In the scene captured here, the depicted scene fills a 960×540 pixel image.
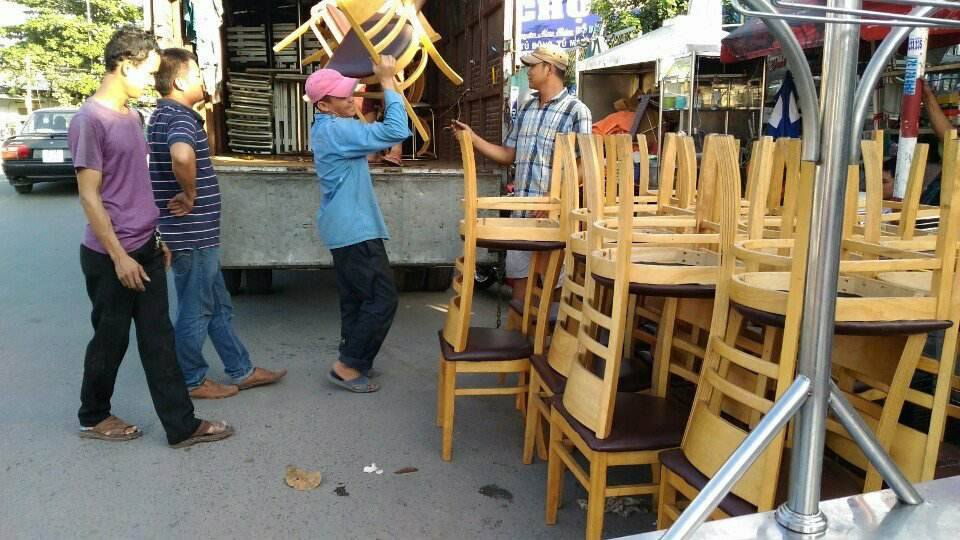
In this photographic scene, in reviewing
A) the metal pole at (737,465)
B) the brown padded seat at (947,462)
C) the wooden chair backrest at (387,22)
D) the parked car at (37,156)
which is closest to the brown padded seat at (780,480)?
the brown padded seat at (947,462)

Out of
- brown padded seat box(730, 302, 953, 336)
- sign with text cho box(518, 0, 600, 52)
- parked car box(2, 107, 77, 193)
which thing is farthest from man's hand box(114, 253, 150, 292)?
parked car box(2, 107, 77, 193)

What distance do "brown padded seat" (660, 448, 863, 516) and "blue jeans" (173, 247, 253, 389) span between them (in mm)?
2658

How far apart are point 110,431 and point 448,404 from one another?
1652 millimetres

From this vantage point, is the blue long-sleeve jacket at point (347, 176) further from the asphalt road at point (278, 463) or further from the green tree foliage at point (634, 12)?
the green tree foliage at point (634, 12)

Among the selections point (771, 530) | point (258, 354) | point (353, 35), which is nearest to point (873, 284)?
point (771, 530)

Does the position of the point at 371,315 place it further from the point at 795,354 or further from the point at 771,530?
the point at 771,530

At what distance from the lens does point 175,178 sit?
379cm

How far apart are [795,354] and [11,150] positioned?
51.8ft

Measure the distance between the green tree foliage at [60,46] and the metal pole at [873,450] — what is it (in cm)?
3655

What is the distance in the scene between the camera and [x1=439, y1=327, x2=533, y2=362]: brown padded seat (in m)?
3.26

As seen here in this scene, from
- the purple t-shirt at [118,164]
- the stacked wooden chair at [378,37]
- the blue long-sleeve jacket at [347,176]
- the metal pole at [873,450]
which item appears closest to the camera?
the metal pole at [873,450]

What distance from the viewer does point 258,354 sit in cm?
494

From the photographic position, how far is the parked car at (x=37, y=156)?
1405 cm

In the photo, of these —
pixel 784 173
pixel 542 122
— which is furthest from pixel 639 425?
pixel 542 122
